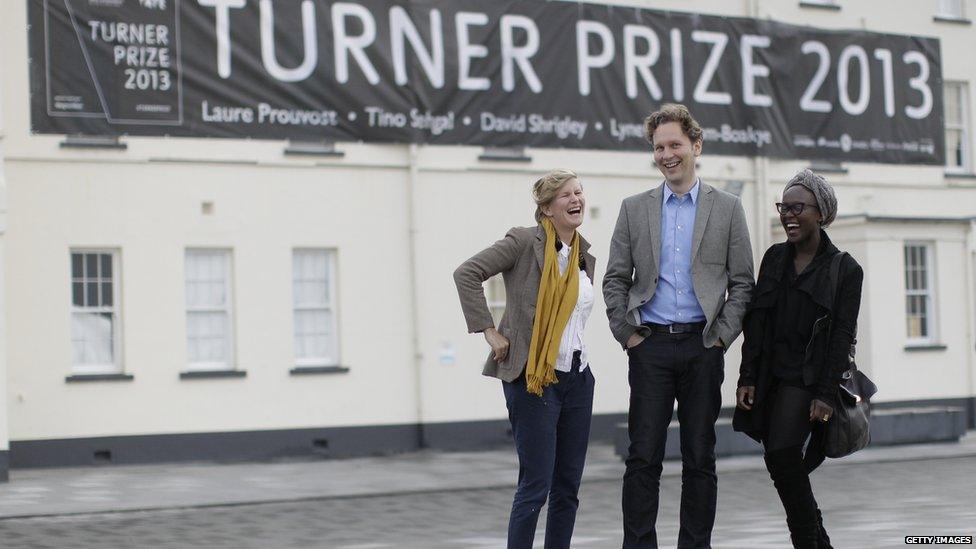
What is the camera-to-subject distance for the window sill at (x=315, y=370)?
22806 millimetres

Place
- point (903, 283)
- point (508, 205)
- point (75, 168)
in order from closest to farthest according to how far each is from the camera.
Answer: point (75, 168) → point (508, 205) → point (903, 283)

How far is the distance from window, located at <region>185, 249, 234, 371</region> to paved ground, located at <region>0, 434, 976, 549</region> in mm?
1708

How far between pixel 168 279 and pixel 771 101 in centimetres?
1054

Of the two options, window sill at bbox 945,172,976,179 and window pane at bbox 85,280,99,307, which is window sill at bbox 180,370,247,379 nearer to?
window pane at bbox 85,280,99,307

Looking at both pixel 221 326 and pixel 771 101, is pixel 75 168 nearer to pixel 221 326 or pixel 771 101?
pixel 221 326

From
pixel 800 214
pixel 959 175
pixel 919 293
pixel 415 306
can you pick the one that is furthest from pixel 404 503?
pixel 959 175

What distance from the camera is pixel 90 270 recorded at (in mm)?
21562

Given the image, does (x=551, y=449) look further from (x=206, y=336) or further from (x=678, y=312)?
(x=206, y=336)

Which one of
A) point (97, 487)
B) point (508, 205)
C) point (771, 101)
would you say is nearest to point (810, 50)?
point (771, 101)

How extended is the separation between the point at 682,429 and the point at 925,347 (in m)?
21.0

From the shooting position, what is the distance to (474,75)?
23.2 m

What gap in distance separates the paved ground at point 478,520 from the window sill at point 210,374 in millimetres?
6422

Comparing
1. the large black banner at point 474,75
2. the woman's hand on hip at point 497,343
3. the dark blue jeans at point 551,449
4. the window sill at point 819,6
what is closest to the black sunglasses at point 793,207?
the dark blue jeans at point 551,449

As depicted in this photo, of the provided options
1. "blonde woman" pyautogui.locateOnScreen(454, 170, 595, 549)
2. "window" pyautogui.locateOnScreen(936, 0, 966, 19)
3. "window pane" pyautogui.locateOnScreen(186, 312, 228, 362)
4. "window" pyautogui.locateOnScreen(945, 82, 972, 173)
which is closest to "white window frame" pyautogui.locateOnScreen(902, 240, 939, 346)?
"window" pyautogui.locateOnScreen(945, 82, 972, 173)
